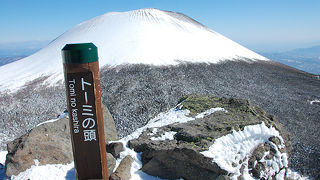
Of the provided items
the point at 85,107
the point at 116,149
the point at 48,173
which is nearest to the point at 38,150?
the point at 48,173

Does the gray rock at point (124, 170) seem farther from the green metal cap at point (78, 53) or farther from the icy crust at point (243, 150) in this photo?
the green metal cap at point (78, 53)

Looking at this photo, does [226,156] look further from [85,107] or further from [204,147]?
[85,107]

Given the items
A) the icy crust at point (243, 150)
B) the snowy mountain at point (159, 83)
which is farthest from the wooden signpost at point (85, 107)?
the snowy mountain at point (159, 83)

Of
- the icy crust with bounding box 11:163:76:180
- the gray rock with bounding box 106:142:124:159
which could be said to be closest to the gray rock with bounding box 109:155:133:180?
the gray rock with bounding box 106:142:124:159

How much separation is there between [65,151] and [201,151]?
429 centimetres

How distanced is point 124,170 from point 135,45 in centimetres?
2917

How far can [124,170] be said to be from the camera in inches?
228

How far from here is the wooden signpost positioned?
3344 mm

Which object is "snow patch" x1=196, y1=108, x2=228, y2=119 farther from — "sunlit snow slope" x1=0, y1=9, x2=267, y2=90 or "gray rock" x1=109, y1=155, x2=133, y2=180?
"sunlit snow slope" x1=0, y1=9, x2=267, y2=90

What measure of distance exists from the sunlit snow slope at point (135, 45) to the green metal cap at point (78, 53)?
80.5 feet

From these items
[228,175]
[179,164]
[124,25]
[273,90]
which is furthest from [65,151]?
[124,25]

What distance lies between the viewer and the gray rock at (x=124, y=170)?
17.7ft

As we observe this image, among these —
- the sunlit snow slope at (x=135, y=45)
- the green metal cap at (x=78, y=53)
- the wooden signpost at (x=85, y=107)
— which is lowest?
the wooden signpost at (x=85, y=107)

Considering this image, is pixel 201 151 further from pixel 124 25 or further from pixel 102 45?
pixel 124 25
